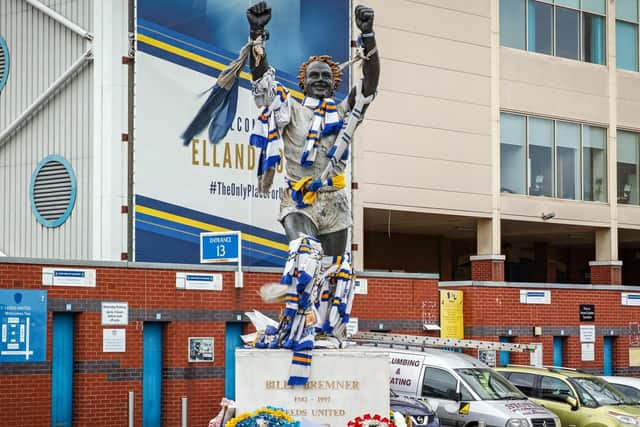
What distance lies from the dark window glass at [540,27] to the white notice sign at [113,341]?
15.7m

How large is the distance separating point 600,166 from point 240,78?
13.5 meters

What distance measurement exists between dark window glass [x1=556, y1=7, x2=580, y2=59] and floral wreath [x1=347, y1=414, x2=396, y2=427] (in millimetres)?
21595

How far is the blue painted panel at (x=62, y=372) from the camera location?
20891 mm

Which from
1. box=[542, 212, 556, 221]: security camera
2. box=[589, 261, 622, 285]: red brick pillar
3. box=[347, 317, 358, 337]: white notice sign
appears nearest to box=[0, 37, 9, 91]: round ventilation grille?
box=[347, 317, 358, 337]: white notice sign

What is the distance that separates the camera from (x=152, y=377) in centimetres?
2253

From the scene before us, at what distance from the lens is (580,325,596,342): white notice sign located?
31.3 metres

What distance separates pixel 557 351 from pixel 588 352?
1.16 meters

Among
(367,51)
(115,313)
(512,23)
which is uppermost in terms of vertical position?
(512,23)

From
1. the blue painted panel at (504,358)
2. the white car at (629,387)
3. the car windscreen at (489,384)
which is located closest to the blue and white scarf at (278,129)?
the car windscreen at (489,384)

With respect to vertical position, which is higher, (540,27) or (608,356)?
(540,27)

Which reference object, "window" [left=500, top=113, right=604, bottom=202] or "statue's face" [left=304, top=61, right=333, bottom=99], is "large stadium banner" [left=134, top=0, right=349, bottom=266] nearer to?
"window" [left=500, top=113, right=604, bottom=202]

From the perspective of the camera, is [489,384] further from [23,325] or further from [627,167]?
[627,167]

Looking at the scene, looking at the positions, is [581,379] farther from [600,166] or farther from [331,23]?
[600,166]

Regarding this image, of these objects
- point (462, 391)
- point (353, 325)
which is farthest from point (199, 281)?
point (462, 391)
